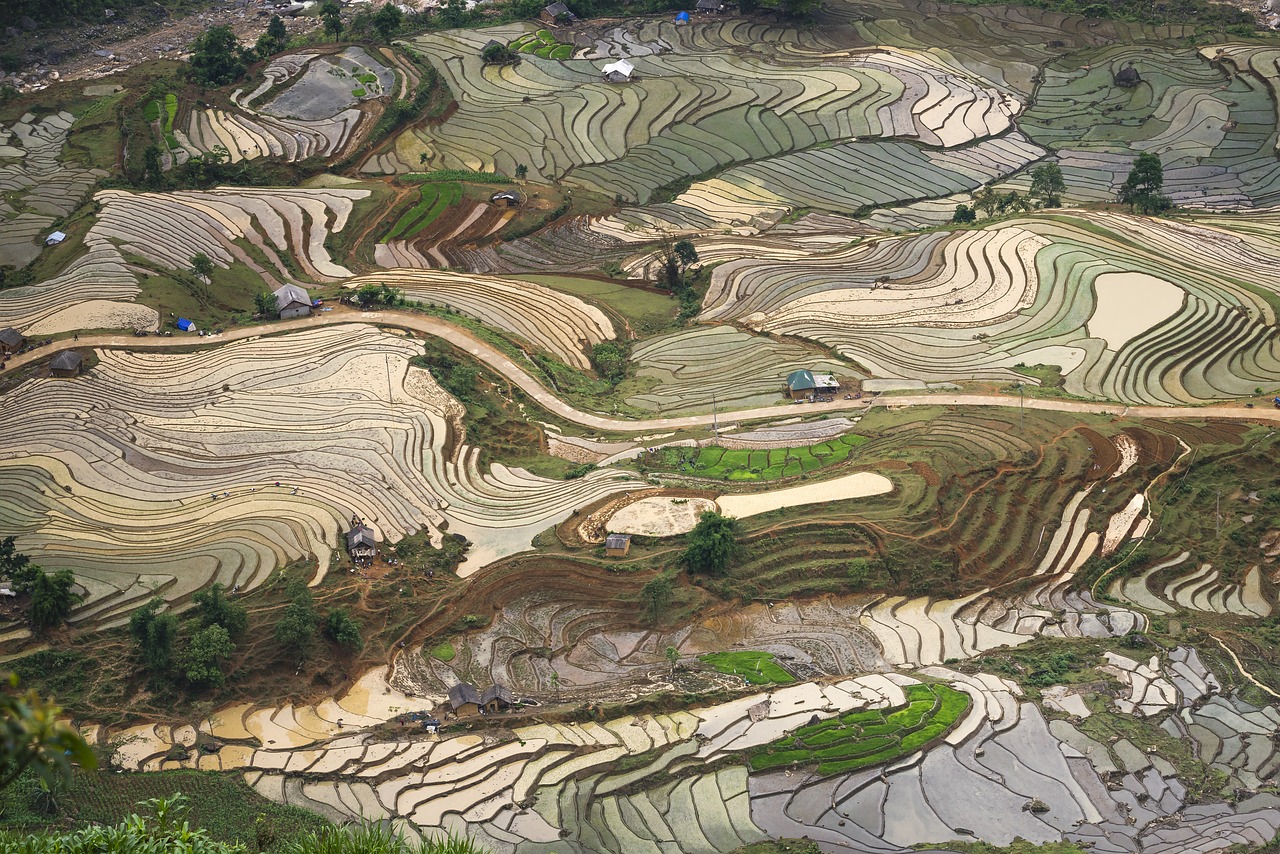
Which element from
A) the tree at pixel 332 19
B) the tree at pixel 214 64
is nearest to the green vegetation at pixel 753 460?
the tree at pixel 214 64

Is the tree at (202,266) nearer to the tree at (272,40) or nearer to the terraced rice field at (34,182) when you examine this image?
the terraced rice field at (34,182)

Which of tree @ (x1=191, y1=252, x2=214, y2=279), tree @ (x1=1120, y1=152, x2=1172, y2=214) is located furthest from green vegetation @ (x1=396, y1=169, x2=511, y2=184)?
tree @ (x1=1120, y1=152, x2=1172, y2=214)

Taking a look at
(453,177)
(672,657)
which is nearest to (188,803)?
(672,657)

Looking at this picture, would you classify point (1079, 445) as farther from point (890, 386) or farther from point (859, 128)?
point (859, 128)

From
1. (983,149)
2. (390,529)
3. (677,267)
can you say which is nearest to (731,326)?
(677,267)

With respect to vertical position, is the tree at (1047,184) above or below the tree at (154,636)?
above

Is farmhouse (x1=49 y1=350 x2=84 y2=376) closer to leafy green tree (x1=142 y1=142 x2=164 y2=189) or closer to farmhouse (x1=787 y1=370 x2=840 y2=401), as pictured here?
leafy green tree (x1=142 y1=142 x2=164 y2=189)

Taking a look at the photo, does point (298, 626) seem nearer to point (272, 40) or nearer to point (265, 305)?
point (265, 305)
